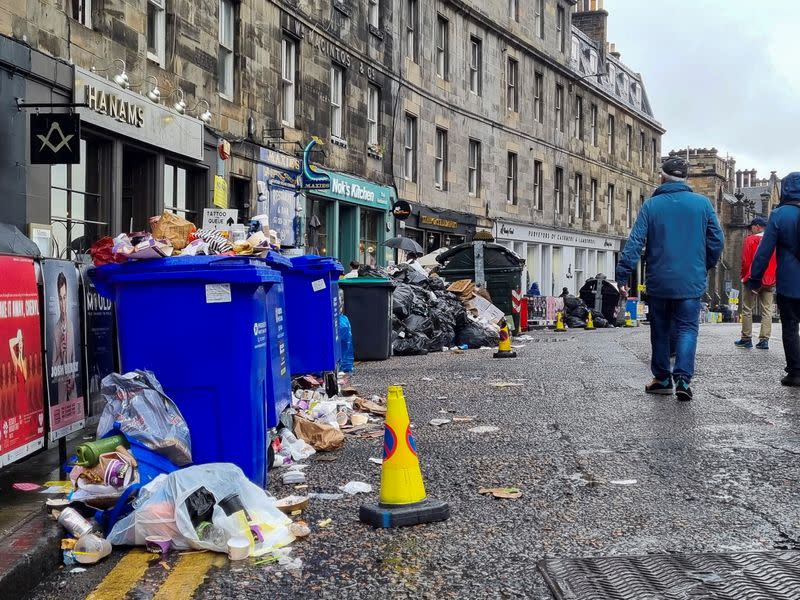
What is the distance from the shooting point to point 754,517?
14.9 feet

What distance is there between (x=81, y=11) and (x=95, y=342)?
8.26m

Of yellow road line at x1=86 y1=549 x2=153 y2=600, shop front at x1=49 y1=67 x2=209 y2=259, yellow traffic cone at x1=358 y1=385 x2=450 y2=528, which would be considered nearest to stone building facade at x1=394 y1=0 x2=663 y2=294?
shop front at x1=49 y1=67 x2=209 y2=259

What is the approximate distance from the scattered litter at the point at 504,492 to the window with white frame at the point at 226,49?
1319 centimetres

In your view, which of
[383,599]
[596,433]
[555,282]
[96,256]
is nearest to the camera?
[383,599]

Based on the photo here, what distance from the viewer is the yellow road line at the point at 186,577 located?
3.63 metres

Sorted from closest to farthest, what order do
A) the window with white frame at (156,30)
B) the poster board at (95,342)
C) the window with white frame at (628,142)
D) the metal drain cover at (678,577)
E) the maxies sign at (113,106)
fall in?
the metal drain cover at (678,577) → the poster board at (95,342) → the maxies sign at (113,106) → the window with white frame at (156,30) → the window with white frame at (628,142)

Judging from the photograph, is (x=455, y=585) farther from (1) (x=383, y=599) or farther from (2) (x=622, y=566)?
(2) (x=622, y=566)

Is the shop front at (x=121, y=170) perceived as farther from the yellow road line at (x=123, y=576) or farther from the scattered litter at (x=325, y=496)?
the yellow road line at (x=123, y=576)

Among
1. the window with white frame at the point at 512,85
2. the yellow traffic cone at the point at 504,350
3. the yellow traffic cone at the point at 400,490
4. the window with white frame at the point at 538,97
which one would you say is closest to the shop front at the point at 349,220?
the yellow traffic cone at the point at 504,350

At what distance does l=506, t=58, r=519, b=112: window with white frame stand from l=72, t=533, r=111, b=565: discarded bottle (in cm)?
3074

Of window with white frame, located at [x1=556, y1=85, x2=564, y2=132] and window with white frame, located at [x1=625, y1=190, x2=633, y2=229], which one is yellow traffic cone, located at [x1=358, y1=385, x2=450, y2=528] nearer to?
window with white frame, located at [x1=556, y1=85, x2=564, y2=132]

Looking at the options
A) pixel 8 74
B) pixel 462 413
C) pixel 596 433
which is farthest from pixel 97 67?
pixel 596 433

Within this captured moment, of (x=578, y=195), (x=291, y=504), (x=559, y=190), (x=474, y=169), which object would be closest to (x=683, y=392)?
(x=291, y=504)

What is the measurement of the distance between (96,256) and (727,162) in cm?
7856
